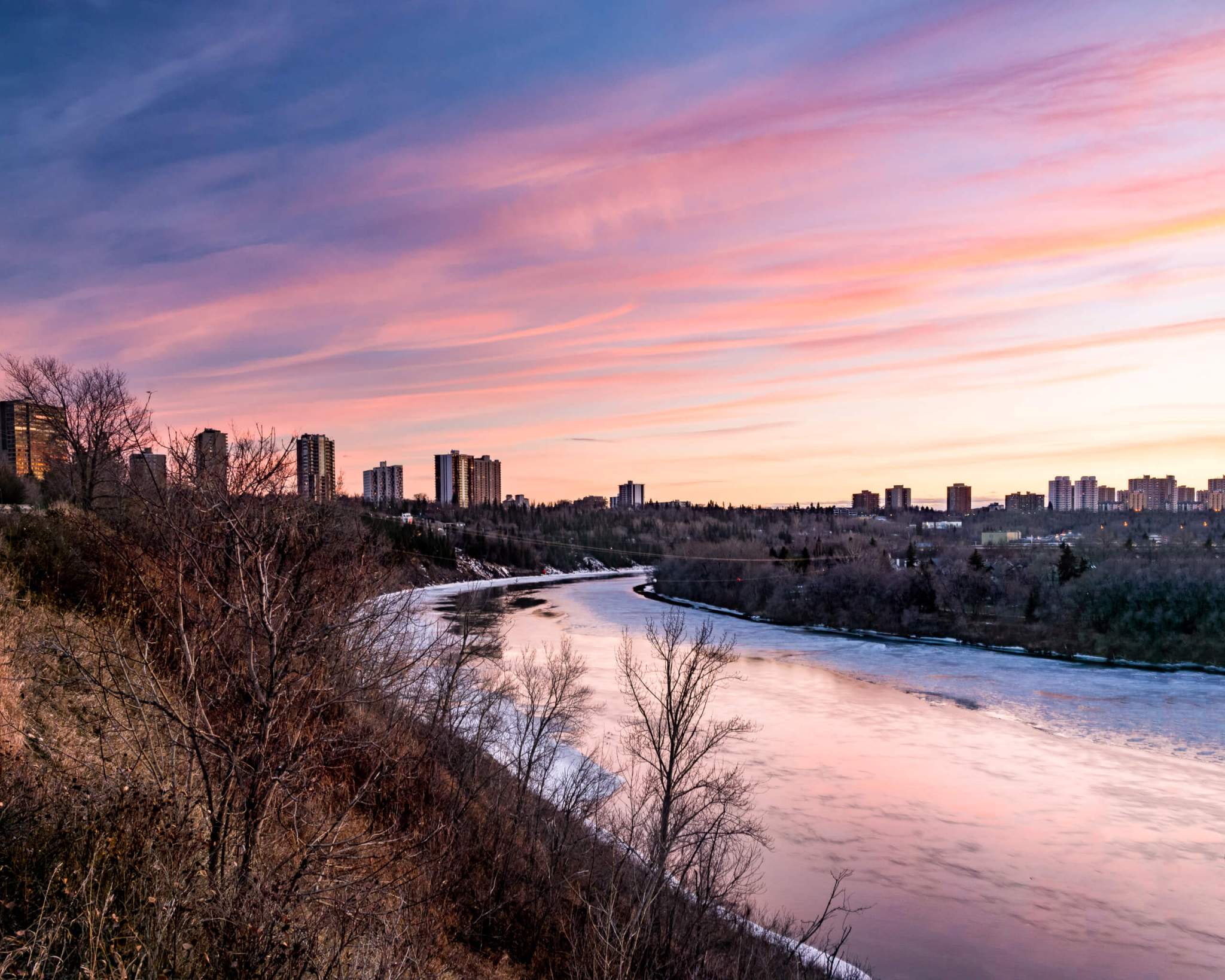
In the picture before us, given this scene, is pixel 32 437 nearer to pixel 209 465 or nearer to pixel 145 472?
pixel 145 472

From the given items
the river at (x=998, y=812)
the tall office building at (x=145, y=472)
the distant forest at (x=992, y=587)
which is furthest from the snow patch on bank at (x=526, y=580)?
the river at (x=998, y=812)

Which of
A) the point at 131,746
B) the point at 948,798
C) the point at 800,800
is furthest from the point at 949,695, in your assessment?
the point at 131,746

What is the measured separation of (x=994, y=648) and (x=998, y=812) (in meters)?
32.6

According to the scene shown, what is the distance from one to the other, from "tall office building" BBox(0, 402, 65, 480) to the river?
2418 cm

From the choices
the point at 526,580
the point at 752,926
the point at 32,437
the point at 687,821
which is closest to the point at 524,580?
the point at 526,580

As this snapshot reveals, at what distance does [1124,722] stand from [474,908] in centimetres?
2881

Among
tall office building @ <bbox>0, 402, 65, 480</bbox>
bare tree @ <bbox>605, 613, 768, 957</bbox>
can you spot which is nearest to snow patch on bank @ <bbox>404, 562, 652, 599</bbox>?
tall office building @ <bbox>0, 402, 65, 480</bbox>

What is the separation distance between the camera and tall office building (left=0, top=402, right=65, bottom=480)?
31719mm

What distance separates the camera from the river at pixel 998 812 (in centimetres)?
1627

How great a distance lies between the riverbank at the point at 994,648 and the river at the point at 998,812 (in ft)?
8.58

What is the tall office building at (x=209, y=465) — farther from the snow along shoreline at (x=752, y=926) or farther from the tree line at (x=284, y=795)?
the snow along shoreline at (x=752, y=926)

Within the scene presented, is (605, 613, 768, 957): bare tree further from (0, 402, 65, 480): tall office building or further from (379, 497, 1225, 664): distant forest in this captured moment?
(379, 497, 1225, 664): distant forest

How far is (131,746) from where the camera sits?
8.83 meters

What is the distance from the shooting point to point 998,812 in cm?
2292
